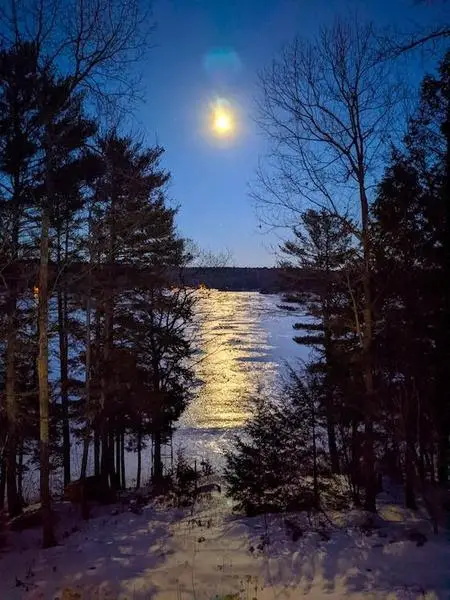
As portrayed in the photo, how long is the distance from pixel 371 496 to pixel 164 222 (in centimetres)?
1047

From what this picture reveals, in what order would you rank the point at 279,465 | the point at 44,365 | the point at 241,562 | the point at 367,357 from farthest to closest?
the point at 279,465 < the point at 367,357 < the point at 44,365 < the point at 241,562

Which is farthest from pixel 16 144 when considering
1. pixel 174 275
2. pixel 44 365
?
pixel 174 275

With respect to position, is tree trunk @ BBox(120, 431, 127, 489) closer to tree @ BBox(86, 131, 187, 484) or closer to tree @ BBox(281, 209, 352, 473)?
tree @ BBox(86, 131, 187, 484)

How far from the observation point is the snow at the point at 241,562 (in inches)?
234

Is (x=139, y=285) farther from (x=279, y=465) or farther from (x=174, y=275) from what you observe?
(x=279, y=465)

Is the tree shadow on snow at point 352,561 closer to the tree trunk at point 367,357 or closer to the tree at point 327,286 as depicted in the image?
the tree trunk at point 367,357

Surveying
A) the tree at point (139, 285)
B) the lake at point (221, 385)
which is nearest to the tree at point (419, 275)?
the lake at point (221, 385)

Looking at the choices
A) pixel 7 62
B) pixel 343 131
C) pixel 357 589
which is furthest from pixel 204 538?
pixel 7 62

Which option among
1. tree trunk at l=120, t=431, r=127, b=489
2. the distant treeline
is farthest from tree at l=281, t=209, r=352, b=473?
tree trunk at l=120, t=431, r=127, b=489

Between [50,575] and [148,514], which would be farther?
[148,514]

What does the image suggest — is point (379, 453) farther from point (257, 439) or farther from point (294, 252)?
point (294, 252)

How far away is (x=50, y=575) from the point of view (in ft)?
23.1

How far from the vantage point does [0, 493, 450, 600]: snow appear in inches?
234

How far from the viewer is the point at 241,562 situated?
711 centimetres
